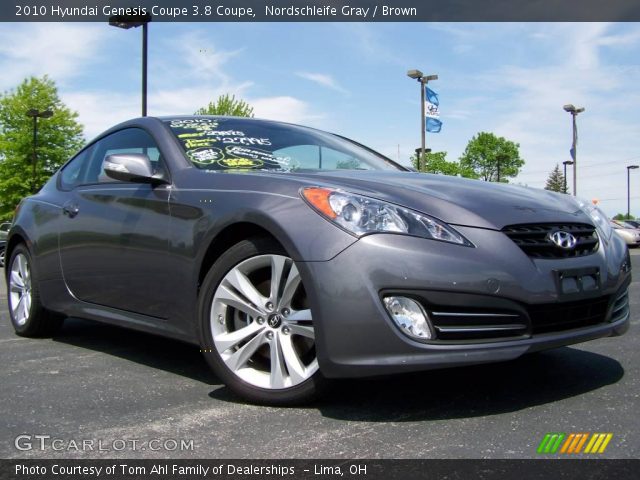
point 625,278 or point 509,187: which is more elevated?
point 509,187

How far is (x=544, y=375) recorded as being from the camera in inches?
135

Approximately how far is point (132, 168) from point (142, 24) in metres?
12.6

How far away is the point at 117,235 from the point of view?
3.82m

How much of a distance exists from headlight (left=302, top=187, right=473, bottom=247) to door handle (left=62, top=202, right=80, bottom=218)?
1998mm

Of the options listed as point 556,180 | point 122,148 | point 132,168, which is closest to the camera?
point 132,168

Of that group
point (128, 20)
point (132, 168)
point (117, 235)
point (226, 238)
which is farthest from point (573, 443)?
point (128, 20)

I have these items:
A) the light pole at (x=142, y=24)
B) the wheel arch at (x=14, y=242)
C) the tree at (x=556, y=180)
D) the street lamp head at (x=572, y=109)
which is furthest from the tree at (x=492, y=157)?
the wheel arch at (x=14, y=242)

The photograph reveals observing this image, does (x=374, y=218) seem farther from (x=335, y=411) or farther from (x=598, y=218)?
(x=598, y=218)

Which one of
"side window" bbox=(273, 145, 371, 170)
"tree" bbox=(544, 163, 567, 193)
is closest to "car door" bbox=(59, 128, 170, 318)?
"side window" bbox=(273, 145, 371, 170)

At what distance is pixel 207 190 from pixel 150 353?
136cm

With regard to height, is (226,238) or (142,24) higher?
(142,24)

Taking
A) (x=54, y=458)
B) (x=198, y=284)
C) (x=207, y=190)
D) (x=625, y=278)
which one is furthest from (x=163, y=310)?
(x=625, y=278)

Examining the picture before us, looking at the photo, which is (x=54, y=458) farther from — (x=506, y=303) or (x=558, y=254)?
(x=558, y=254)

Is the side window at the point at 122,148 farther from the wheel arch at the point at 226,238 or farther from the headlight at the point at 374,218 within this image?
the headlight at the point at 374,218
